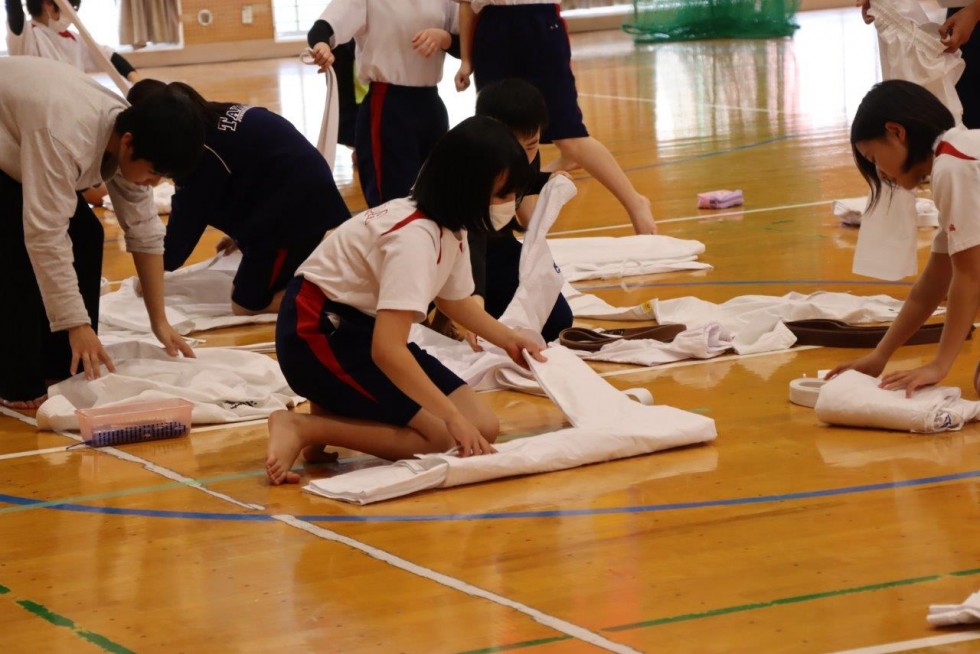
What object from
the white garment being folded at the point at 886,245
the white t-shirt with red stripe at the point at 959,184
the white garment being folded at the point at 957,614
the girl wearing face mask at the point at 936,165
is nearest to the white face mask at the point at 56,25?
the white garment being folded at the point at 886,245

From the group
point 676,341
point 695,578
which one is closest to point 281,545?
point 695,578

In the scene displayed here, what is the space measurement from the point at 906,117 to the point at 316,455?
52.9 inches

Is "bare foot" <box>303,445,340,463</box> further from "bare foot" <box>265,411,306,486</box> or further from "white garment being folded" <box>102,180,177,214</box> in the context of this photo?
"white garment being folded" <box>102,180,177,214</box>

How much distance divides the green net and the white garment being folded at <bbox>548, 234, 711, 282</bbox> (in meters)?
9.41

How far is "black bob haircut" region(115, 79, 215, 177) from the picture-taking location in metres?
3.15

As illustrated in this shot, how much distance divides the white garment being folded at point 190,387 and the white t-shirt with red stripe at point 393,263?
0.55 m

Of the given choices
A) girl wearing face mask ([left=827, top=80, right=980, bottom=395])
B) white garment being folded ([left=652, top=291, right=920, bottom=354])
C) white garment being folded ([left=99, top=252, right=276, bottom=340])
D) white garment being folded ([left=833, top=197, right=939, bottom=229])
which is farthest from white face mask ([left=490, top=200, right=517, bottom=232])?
white garment being folded ([left=833, top=197, right=939, bottom=229])

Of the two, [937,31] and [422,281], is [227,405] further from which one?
[937,31]

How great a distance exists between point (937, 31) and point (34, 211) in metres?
2.73

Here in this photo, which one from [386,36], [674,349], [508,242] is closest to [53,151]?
[508,242]

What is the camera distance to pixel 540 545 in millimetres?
2414

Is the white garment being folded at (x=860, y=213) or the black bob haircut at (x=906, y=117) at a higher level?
the black bob haircut at (x=906, y=117)

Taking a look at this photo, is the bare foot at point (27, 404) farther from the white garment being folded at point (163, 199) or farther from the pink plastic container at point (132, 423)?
the white garment being folded at point (163, 199)

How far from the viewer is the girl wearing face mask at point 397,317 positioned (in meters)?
2.75
